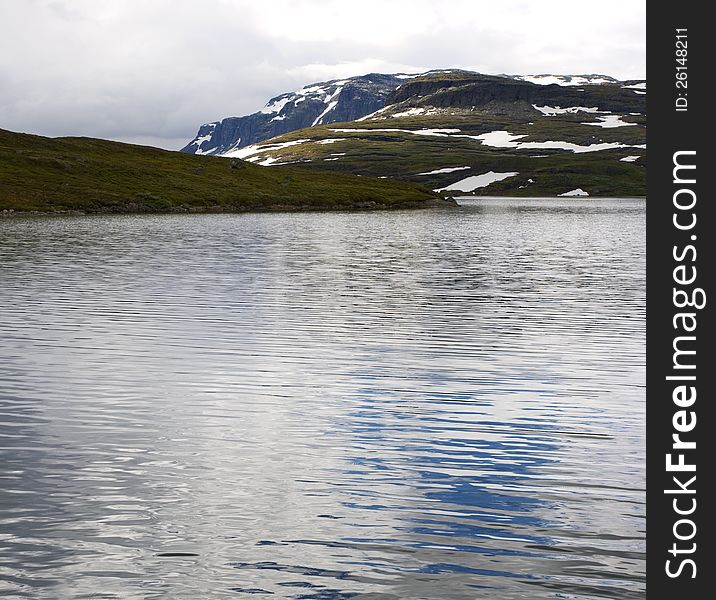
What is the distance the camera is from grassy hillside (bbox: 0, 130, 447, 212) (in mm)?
139000

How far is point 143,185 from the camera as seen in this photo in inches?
6196

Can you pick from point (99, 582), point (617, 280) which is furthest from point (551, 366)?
point (617, 280)

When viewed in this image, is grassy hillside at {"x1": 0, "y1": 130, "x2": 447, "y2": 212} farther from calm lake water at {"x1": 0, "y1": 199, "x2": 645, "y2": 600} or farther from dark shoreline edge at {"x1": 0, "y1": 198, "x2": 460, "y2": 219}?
calm lake water at {"x1": 0, "y1": 199, "x2": 645, "y2": 600}

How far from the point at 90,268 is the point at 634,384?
121ft

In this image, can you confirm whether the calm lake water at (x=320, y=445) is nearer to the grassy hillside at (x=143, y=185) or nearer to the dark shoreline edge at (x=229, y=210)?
the dark shoreline edge at (x=229, y=210)

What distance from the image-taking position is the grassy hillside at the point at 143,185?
13900cm

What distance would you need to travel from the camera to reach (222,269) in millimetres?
52938

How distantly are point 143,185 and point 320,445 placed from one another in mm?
146458

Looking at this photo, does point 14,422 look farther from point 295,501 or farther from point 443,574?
point 443,574
